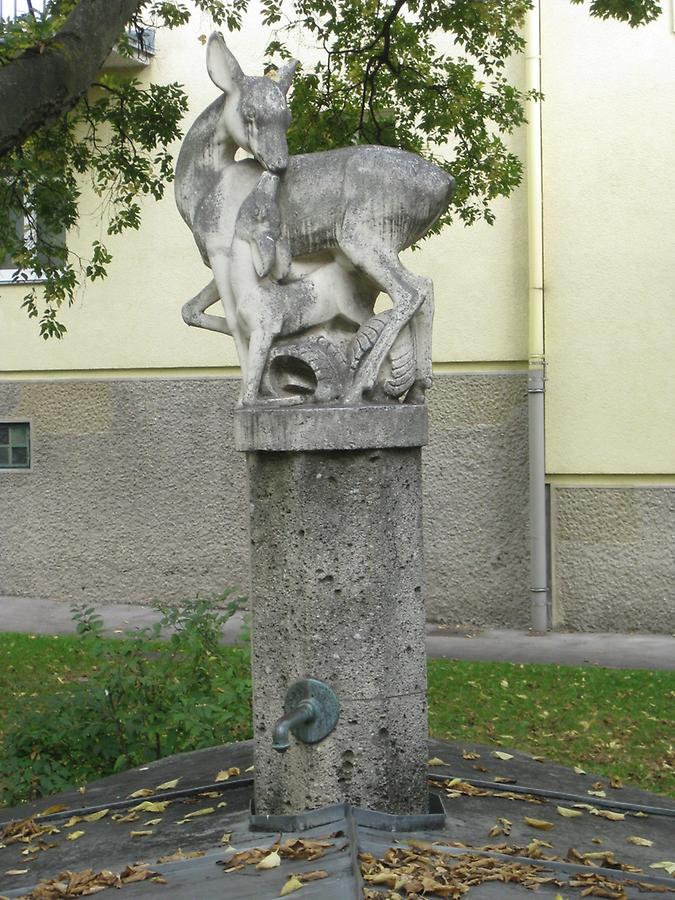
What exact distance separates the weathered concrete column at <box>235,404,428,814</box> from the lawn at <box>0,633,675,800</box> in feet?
5.83

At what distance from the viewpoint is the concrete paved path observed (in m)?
9.48

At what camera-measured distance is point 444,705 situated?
7750mm

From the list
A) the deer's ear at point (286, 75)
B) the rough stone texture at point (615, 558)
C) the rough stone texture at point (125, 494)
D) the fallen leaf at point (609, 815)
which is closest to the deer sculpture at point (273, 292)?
the deer's ear at point (286, 75)

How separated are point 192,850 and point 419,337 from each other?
1.92 metres

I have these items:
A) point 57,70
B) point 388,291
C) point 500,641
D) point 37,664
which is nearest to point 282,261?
point 388,291

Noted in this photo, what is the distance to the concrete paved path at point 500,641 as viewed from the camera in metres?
9.48

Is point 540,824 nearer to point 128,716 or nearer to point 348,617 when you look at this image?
point 348,617

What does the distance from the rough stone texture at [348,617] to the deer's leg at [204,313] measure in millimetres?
731

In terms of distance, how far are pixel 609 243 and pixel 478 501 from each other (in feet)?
8.41

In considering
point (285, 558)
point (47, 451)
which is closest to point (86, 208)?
point (47, 451)

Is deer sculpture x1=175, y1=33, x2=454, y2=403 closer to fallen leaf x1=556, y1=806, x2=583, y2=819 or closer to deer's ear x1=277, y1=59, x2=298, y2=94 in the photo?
deer's ear x1=277, y1=59, x2=298, y2=94

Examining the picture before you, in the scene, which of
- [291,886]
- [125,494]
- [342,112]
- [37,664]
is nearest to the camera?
[291,886]

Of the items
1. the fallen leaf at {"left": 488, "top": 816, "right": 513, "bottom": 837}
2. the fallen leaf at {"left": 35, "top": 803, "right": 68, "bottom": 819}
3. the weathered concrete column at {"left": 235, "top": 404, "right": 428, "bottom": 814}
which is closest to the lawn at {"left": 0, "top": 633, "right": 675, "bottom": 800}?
the fallen leaf at {"left": 35, "top": 803, "right": 68, "bottom": 819}

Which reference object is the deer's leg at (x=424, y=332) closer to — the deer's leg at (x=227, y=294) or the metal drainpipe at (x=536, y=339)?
the deer's leg at (x=227, y=294)
